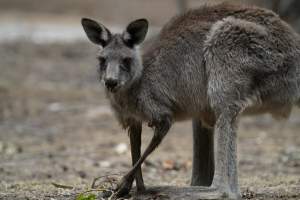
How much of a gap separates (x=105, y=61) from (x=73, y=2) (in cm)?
2221

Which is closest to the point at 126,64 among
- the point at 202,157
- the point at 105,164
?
the point at 202,157

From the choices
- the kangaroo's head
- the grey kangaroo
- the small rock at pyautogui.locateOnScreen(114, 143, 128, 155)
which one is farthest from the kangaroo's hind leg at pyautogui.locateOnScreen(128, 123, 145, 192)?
the small rock at pyautogui.locateOnScreen(114, 143, 128, 155)

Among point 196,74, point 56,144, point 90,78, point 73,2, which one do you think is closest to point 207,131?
point 196,74

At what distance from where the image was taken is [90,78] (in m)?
16.8

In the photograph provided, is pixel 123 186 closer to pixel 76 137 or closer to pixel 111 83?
pixel 111 83

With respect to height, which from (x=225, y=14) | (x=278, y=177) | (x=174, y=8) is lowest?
(x=278, y=177)

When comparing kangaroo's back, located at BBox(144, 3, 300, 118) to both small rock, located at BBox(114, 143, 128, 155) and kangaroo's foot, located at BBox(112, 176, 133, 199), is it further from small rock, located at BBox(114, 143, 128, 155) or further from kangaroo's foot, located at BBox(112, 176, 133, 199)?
small rock, located at BBox(114, 143, 128, 155)

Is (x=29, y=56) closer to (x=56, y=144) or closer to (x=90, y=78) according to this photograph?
(x=90, y=78)

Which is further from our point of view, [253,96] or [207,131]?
[207,131]

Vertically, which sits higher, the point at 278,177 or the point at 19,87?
the point at 19,87

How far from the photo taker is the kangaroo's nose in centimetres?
629

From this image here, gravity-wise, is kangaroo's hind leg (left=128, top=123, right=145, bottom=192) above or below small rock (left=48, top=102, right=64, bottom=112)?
below

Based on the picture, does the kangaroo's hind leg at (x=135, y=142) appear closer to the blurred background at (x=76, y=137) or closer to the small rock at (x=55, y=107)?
→ the blurred background at (x=76, y=137)

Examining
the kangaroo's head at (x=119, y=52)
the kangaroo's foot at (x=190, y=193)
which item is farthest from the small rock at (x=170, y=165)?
the kangaroo's head at (x=119, y=52)
